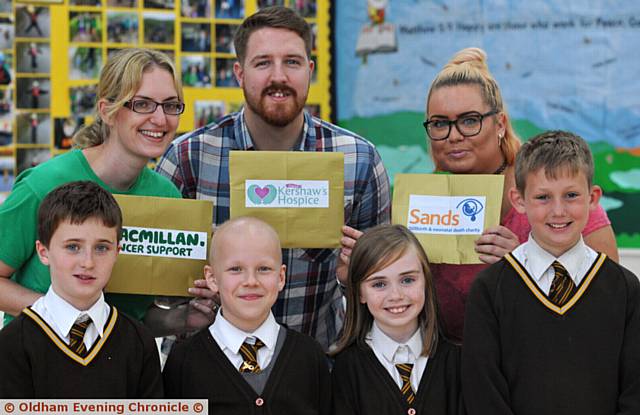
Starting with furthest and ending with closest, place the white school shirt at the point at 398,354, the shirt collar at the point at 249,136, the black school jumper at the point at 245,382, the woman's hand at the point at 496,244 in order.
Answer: the shirt collar at the point at 249,136 → the woman's hand at the point at 496,244 → the white school shirt at the point at 398,354 → the black school jumper at the point at 245,382

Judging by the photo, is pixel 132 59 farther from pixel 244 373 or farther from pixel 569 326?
pixel 569 326

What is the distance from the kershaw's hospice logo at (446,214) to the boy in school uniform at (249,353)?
0.44 meters

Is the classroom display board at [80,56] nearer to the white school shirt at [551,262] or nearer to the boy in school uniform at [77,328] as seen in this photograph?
the boy in school uniform at [77,328]

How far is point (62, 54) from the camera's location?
303 cm

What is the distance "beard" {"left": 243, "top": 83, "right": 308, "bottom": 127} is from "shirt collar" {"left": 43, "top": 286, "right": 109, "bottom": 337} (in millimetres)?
828

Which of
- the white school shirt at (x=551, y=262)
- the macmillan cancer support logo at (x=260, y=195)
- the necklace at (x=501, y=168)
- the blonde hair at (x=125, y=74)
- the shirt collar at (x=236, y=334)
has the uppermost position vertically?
the blonde hair at (x=125, y=74)

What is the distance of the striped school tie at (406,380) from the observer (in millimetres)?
1915

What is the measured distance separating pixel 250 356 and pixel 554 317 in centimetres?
77

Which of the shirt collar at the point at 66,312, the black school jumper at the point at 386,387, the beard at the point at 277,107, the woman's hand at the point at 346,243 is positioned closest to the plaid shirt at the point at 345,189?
the beard at the point at 277,107

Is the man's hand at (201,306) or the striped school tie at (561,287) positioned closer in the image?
the striped school tie at (561,287)

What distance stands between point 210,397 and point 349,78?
1805 mm

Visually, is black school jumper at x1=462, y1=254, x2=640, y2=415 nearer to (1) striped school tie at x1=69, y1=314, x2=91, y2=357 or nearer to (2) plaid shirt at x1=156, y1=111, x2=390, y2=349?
(2) plaid shirt at x1=156, y1=111, x2=390, y2=349

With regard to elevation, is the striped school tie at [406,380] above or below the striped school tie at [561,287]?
below

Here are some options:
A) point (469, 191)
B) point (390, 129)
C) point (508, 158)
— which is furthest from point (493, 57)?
point (469, 191)
